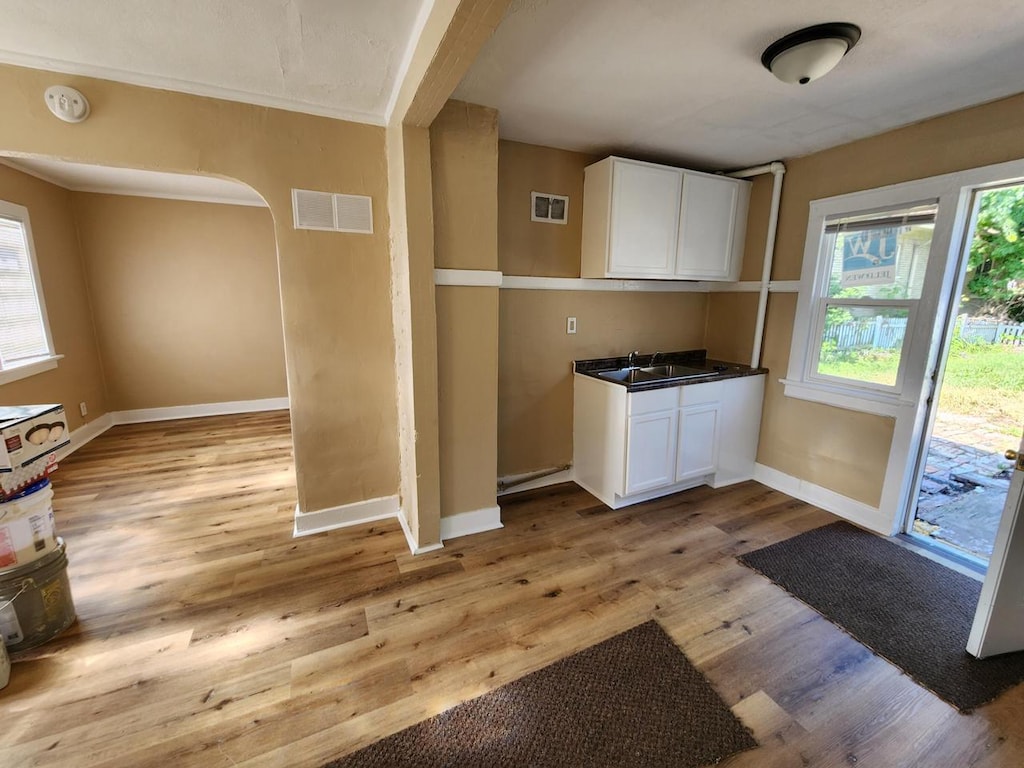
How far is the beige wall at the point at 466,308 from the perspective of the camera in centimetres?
218

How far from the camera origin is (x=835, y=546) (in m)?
2.47

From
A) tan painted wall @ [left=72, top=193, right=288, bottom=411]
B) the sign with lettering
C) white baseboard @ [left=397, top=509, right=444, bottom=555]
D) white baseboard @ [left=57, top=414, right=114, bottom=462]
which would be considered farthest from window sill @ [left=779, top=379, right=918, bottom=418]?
white baseboard @ [left=57, top=414, right=114, bottom=462]

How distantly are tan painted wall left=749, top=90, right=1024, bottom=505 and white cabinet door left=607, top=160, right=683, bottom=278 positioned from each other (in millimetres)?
878

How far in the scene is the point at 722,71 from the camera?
6.08 feet

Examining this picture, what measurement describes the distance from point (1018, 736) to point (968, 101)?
276 centimetres

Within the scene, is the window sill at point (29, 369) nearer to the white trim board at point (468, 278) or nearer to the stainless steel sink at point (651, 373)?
the white trim board at point (468, 278)

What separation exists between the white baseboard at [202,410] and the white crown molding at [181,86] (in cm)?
382

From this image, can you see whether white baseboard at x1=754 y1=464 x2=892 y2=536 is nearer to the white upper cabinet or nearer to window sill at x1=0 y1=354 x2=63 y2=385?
the white upper cabinet

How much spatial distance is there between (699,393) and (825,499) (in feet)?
3.72

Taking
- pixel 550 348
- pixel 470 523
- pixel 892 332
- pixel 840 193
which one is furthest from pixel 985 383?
pixel 470 523

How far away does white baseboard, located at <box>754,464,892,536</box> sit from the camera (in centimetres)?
263

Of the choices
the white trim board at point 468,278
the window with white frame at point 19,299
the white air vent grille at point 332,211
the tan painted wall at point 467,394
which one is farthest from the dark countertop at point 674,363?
the window with white frame at point 19,299

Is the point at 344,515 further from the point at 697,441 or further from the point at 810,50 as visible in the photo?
the point at 810,50

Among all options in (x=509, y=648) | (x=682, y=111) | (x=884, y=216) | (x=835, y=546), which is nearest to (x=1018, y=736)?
(x=835, y=546)
